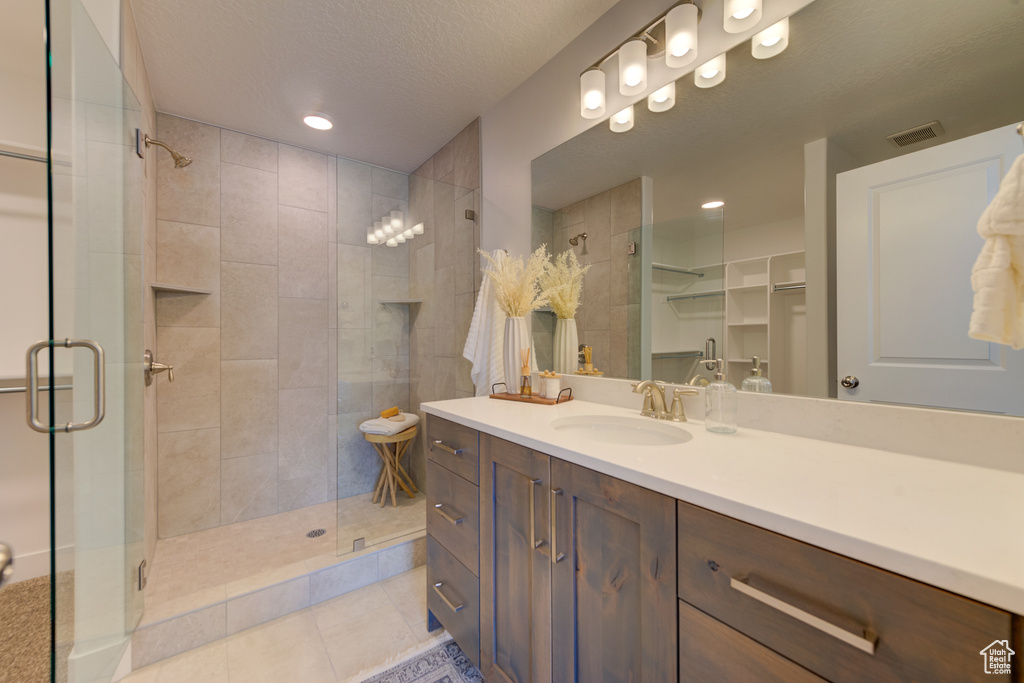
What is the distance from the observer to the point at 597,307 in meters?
1.71

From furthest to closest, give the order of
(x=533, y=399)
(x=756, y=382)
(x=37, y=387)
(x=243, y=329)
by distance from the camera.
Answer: (x=243, y=329) → (x=533, y=399) → (x=756, y=382) → (x=37, y=387)

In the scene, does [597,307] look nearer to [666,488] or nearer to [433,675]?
[666,488]

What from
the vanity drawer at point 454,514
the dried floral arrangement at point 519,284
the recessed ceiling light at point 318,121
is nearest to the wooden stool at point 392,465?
the vanity drawer at point 454,514

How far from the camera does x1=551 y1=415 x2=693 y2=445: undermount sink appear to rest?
122 centimetres

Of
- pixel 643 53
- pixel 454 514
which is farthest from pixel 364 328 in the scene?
pixel 643 53

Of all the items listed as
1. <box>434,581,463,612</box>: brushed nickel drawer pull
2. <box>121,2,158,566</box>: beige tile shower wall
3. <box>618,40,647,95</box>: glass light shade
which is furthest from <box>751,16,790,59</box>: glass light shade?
<box>121,2,158,566</box>: beige tile shower wall

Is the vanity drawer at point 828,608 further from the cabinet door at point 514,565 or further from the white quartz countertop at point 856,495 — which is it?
the cabinet door at point 514,565

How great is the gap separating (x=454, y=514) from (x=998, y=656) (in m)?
1.28

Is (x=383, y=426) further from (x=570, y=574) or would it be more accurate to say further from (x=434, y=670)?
(x=570, y=574)

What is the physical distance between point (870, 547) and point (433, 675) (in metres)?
1.52

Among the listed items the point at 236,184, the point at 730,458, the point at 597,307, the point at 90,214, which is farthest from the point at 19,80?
the point at 730,458

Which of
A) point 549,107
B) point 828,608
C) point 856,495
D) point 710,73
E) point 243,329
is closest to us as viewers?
point 828,608

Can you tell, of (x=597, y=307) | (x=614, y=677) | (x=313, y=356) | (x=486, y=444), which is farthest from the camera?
(x=313, y=356)

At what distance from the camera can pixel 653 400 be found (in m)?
1.33
